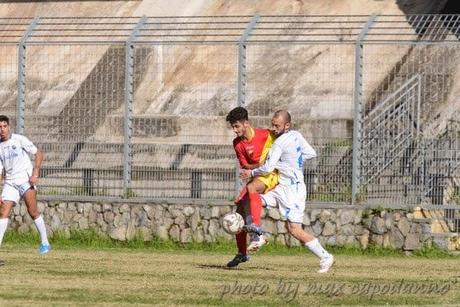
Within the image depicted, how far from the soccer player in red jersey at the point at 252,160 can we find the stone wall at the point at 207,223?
15.9 feet

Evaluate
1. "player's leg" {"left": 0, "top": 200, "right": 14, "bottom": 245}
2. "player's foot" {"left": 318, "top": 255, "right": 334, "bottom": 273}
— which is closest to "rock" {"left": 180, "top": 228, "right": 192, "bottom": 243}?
"player's leg" {"left": 0, "top": 200, "right": 14, "bottom": 245}

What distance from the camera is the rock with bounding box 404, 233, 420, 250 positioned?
23422 millimetres

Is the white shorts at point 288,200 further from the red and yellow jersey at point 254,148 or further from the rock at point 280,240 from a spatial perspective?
the rock at point 280,240

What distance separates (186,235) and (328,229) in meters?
2.32

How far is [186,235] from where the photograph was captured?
969 inches

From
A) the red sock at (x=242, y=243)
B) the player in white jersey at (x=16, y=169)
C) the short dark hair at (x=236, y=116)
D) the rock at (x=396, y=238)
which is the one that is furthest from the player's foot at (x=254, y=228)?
the rock at (x=396, y=238)

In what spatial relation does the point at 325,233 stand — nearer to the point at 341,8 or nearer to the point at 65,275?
the point at 65,275

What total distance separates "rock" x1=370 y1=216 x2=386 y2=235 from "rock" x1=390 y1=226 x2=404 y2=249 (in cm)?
14

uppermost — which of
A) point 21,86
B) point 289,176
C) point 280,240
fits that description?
point 21,86

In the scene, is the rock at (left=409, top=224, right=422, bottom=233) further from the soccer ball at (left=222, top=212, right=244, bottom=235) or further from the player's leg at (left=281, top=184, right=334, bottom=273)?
the soccer ball at (left=222, top=212, right=244, bottom=235)

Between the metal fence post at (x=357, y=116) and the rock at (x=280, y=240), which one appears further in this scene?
the rock at (x=280, y=240)

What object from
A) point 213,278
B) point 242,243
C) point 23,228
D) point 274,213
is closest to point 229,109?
point 274,213

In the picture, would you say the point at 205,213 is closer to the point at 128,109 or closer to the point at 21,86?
the point at 128,109

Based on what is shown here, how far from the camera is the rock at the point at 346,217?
2373cm
